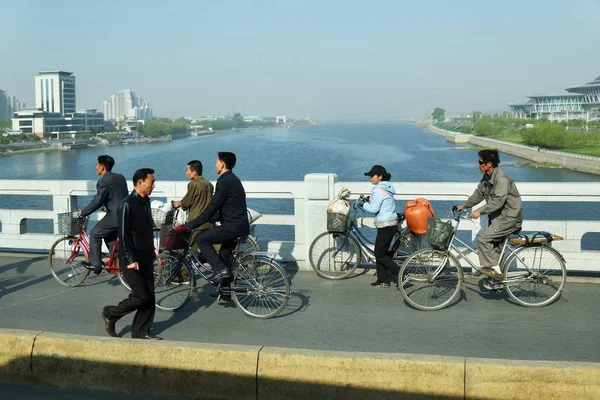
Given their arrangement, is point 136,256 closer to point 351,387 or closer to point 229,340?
point 229,340

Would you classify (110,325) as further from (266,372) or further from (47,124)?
(47,124)

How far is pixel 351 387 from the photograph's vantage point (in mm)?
4434

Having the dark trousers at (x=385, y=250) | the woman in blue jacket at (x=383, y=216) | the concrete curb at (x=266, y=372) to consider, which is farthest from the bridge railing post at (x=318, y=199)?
the concrete curb at (x=266, y=372)

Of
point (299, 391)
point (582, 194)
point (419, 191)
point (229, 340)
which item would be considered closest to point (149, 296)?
point (229, 340)

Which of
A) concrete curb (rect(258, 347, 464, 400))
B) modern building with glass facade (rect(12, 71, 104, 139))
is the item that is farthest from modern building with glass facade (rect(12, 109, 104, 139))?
concrete curb (rect(258, 347, 464, 400))

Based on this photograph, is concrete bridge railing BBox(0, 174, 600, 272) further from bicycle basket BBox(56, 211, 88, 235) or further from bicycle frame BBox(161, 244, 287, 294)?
bicycle frame BBox(161, 244, 287, 294)

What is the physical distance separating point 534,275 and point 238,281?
2886 mm

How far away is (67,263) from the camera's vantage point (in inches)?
325

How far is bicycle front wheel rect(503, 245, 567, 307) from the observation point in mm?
6832

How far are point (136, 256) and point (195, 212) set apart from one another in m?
2.00

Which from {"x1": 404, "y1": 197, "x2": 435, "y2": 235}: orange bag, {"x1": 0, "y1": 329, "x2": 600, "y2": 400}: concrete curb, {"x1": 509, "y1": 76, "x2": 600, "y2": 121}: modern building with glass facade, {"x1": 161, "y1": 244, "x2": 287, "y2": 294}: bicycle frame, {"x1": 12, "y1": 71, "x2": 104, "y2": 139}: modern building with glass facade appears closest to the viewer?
{"x1": 0, "y1": 329, "x2": 600, "y2": 400}: concrete curb

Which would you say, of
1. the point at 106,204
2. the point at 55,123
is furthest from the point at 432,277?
the point at 55,123

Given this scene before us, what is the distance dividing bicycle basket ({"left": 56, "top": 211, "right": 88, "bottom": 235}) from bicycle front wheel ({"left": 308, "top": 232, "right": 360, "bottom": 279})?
2691 millimetres

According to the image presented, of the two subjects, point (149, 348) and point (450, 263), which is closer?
point (149, 348)
